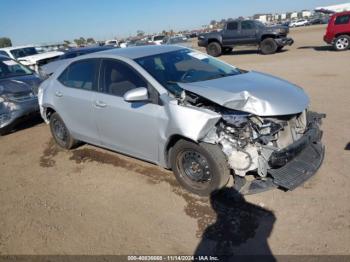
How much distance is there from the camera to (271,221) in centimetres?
352

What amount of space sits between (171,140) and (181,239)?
1226 millimetres

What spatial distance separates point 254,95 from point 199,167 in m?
1.06

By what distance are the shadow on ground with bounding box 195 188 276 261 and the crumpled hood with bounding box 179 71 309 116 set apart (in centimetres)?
107

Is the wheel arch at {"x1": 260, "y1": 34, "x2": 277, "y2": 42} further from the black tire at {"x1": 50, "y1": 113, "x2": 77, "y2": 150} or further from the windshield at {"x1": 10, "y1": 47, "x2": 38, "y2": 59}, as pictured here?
the black tire at {"x1": 50, "y1": 113, "x2": 77, "y2": 150}

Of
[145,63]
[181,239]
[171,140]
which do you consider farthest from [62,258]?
[145,63]

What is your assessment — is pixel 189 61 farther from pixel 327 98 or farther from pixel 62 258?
pixel 327 98

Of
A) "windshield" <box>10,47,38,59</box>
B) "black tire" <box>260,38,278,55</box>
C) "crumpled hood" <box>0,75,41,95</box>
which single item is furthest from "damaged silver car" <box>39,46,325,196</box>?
"black tire" <box>260,38,278,55</box>

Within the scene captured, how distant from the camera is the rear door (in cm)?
499

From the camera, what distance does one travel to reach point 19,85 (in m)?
7.66

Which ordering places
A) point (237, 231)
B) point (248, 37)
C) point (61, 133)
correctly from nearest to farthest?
Result: point (237, 231) → point (61, 133) → point (248, 37)

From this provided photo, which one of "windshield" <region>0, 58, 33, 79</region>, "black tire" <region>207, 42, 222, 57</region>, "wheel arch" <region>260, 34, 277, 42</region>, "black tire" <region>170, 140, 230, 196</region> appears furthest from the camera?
"black tire" <region>207, 42, 222, 57</region>

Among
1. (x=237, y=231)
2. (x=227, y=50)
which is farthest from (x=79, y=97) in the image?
(x=227, y=50)

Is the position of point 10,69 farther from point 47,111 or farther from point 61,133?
point 61,133

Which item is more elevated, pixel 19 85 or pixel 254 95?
pixel 254 95
